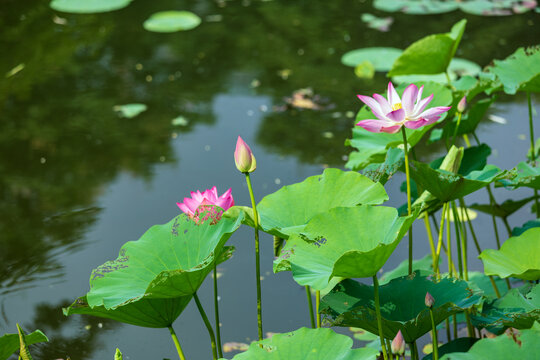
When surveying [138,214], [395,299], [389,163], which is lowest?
[138,214]

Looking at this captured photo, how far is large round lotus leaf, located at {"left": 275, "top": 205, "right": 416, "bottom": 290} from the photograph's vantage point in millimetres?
969

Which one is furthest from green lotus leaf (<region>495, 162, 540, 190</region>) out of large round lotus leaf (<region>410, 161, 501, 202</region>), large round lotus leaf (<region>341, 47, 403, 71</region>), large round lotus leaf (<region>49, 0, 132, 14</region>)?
large round lotus leaf (<region>49, 0, 132, 14</region>)

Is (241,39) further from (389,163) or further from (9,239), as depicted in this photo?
(389,163)

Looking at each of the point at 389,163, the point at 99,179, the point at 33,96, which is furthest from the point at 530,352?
the point at 33,96

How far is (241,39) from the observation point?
3.52 metres

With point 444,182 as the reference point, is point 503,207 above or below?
below

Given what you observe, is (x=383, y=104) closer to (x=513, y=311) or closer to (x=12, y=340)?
(x=513, y=311)

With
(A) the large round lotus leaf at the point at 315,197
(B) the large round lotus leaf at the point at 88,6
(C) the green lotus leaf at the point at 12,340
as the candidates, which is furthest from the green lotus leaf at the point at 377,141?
(B) the large round lotus leaf at the point at 88,6

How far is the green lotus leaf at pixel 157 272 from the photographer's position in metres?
0.97

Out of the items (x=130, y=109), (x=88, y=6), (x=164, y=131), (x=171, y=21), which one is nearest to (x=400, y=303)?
(x=164, y=131)

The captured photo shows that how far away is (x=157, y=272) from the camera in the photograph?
41.9 inches

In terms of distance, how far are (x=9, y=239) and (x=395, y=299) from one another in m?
1.43

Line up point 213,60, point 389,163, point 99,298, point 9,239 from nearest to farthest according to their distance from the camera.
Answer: point 99,298, point 389,163, point 9,239, point 213,60

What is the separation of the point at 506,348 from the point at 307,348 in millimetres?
273
